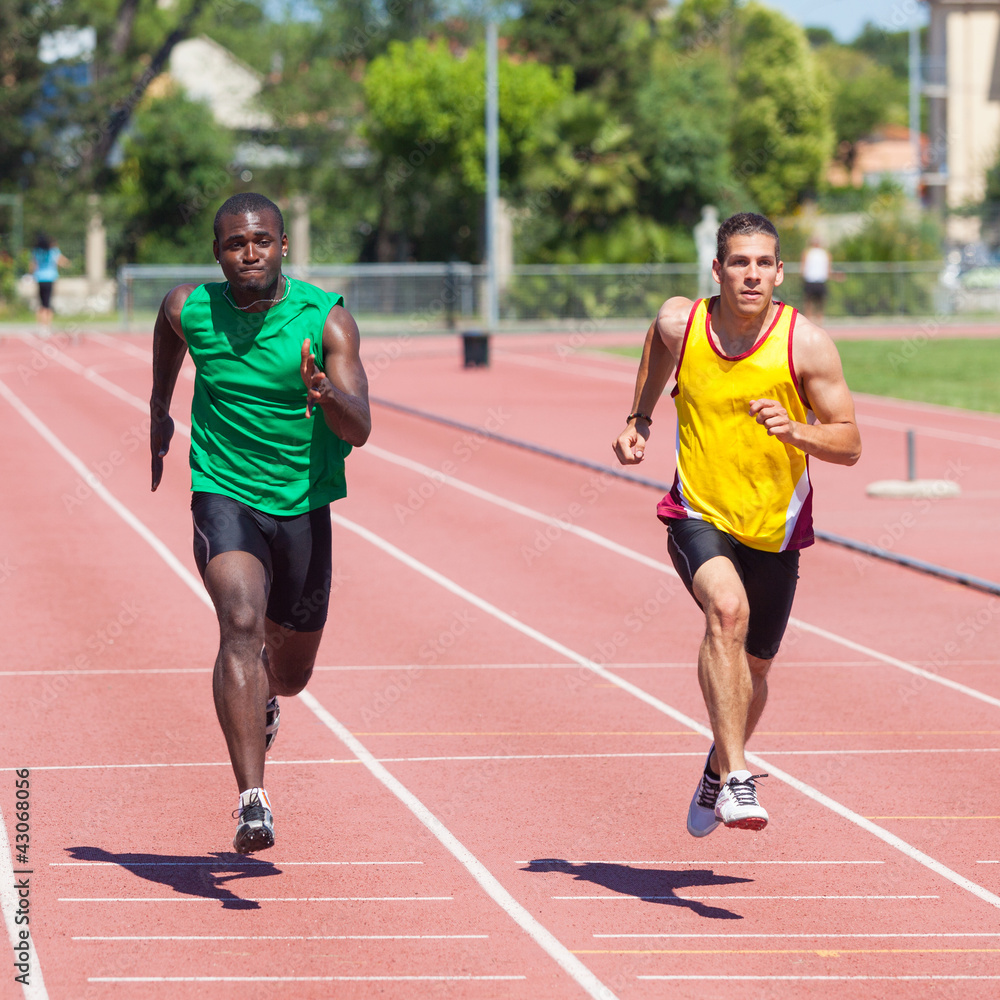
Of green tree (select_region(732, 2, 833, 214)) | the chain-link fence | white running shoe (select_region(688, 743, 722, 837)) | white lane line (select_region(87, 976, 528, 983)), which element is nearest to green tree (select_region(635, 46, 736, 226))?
the chain-link fence

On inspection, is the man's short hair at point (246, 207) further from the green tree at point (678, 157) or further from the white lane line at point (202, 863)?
the green tree at point (678, 157)

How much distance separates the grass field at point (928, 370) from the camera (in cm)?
2547

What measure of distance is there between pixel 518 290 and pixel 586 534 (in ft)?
84.6

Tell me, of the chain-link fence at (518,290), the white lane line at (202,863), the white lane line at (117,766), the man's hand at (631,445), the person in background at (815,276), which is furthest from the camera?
the chain-link fence at (518,290)

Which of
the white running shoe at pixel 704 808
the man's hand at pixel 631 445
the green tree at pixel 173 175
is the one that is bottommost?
the white running shoe at pixel 704 808

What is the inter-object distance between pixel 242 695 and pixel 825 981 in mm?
1883

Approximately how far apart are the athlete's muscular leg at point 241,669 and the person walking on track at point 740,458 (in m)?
1.35

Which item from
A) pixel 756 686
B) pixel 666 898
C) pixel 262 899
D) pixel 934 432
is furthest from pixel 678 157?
pixel 262 899

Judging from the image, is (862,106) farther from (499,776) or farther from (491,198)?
(499,776)

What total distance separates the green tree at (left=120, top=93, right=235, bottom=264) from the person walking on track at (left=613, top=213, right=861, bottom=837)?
140ft

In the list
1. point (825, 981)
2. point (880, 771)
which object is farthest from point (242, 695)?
point (880, 771)

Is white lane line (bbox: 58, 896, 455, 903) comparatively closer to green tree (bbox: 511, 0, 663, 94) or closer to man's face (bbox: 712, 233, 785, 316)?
man's face (bbox: 712, 233, 785, 316)

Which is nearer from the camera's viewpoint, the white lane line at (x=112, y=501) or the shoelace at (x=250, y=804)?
the shoelace at (x=250, y=804)

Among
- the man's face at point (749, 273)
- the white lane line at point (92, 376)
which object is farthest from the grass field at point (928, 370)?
the man's face at point (749, 273)
